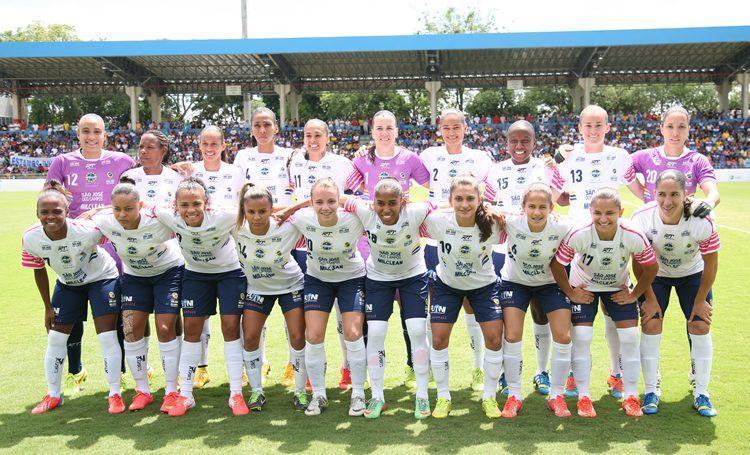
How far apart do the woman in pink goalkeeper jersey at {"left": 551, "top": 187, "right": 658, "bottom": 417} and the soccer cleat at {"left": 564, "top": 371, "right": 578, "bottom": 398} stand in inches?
15.2

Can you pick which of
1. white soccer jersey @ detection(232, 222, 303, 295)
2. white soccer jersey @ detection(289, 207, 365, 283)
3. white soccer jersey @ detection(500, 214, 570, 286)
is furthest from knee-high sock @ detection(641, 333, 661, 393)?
white soccer jersey @ detection(232, 222, 303, 295)

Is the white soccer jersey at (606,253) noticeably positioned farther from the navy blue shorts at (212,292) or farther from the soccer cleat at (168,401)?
the soccer cleat at (168,401)

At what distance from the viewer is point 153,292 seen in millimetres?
5141

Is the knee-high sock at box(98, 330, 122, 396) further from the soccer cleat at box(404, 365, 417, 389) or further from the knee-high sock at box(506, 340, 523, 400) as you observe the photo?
the knee-high sock at box(506, 340, 523, 400)

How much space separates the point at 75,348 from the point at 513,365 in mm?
3750

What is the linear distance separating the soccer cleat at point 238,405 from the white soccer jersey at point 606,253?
2.64 metres

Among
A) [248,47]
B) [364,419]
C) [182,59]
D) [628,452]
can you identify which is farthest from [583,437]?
[182,59]

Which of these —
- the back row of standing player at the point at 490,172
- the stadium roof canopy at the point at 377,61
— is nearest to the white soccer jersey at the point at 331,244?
the back row of standing player at the point at 490,172

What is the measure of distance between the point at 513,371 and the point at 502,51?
101 feet

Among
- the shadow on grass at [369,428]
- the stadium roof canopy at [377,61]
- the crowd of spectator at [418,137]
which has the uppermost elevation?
the stadium roof canopy at [377,61]

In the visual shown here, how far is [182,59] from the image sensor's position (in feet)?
111

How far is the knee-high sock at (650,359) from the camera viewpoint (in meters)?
4.70

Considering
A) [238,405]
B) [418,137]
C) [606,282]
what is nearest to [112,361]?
[238,405]

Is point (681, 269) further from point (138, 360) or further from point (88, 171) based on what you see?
point (88, 171)
